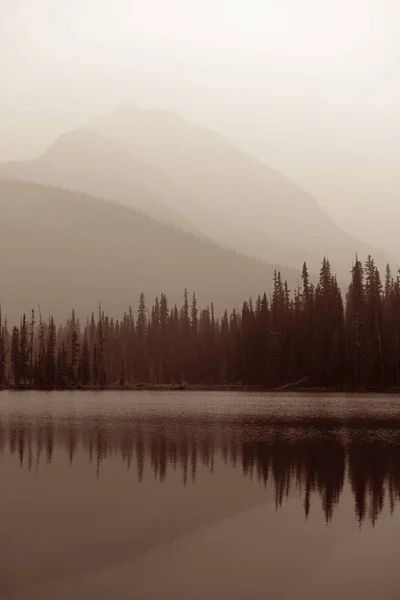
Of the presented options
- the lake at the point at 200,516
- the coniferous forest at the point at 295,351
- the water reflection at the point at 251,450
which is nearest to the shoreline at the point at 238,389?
the coniferous forest at the point at 295,351

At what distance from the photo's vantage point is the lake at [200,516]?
19938mm

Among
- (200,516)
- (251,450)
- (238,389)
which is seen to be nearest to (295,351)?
(238,389)

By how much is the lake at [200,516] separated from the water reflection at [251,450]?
0.46 feet

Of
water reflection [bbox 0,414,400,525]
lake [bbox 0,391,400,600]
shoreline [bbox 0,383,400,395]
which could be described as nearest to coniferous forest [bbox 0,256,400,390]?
shoreline [bbox 0,383,400,395]

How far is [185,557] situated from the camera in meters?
22.3

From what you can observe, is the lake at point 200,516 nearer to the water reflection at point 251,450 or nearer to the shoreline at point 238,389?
the water reflection at point 251,450

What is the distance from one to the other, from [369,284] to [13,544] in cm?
13221

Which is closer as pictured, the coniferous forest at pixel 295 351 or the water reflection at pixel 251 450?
the water reflection at pixel 251 450

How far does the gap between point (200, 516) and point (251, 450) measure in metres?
17.6

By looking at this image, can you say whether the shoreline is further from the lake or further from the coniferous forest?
the lake

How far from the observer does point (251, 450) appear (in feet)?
148

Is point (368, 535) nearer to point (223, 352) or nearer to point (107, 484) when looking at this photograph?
point (107, 484)

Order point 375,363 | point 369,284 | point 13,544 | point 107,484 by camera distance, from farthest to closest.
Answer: point 369,284 < point 375,363 < point 107,484 < point 13,544

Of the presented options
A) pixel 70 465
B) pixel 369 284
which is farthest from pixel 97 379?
pixel 70 465
